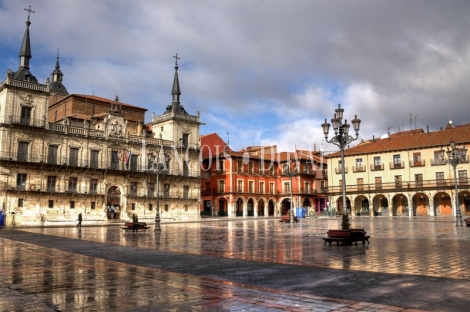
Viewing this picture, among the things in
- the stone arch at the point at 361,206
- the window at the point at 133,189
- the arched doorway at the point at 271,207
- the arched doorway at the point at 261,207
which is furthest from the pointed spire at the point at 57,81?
the stone arch at the point at 361,206

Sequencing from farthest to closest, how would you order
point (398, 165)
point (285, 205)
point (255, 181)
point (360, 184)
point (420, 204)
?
point (285, 205) → point (255, 181) → point (360, 184) → point (398, 165) → point (420, 204)

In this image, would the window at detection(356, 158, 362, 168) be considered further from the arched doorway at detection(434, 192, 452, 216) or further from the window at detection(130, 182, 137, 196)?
the window at detection(130, 182, 137, 196)

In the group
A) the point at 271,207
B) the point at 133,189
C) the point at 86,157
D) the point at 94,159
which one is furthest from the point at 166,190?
the point at 271,207

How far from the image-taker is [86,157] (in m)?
44.4

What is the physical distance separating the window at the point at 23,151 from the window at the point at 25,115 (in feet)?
6.78

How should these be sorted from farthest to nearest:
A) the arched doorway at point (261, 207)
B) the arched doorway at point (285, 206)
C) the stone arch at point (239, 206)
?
the arched doorway at point (285, 206) → the arched doorway at point (261, 207) → the stone arch at point (239, 206)

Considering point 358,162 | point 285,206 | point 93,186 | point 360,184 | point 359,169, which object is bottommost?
point 285,206

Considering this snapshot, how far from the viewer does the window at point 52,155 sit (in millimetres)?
41219

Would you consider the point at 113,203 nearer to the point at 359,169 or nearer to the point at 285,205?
the point at 285,205

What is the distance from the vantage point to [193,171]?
5491cm

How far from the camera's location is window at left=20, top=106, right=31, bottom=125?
39719mm

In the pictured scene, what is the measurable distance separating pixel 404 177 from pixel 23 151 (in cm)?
4589

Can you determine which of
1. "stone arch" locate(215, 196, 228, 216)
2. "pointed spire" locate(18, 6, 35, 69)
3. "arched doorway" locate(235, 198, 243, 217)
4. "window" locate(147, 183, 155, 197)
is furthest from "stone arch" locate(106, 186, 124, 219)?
"arched doorway" locate(235, 198, 243, 217)

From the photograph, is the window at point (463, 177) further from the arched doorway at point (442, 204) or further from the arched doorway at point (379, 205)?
the arched doorway at point (379, 205)
